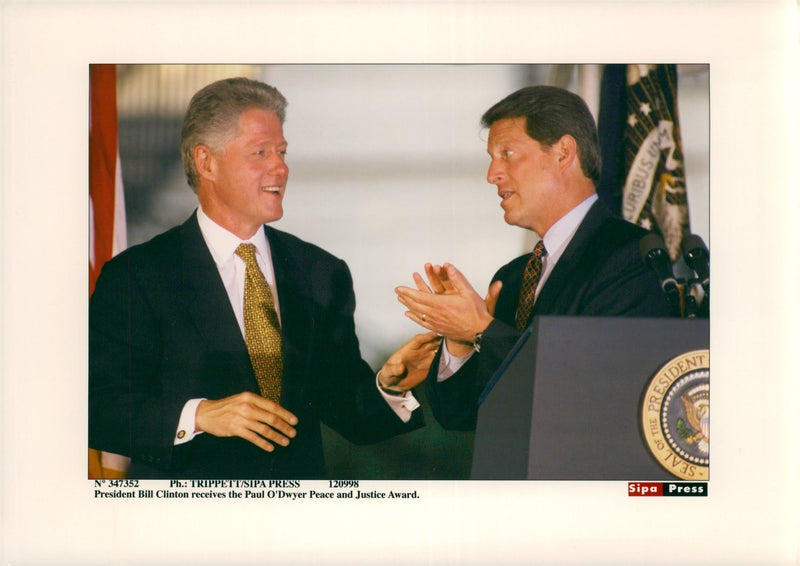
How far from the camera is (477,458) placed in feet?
12.1

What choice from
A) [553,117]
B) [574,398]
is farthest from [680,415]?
[553,117]

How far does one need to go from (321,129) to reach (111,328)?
3.63 ft

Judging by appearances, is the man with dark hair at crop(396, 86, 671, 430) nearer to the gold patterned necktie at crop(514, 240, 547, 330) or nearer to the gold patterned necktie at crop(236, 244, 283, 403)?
the gold patterned necktie at crop(514, 240, 547, 330)

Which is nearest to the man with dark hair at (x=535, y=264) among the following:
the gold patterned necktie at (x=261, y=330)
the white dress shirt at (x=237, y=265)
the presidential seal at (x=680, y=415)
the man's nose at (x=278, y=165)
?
the white dress shirt at (x=237, y=265)

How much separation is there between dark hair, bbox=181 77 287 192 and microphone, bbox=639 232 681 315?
147 centimetres

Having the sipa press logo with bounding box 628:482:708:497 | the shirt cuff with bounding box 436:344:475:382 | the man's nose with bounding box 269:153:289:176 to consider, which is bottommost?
the sipa press logo with bounding box 628:482:708:497

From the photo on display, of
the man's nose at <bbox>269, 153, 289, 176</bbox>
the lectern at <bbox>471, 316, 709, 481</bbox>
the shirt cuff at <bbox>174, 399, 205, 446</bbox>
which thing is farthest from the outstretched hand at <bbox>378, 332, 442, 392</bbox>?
the man's nose at <bbox>269, 153, 289, 176</bbox>

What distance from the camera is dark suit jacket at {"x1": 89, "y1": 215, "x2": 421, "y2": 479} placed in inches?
144

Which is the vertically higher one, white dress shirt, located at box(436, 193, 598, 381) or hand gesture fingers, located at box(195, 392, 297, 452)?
white dress shirt, located at box(436, 193, 598, 381)

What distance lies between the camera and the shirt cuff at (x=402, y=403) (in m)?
3.70

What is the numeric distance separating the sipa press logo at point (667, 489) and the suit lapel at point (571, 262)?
0.76 m

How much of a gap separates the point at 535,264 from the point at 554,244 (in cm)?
11
